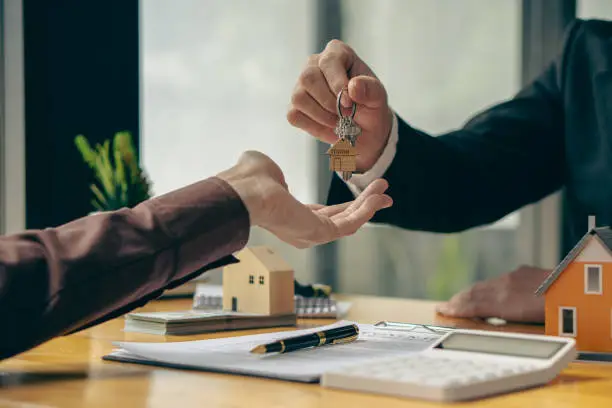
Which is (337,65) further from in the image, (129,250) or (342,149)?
(129,250)

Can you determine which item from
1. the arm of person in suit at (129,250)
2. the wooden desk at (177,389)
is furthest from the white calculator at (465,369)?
the arm of person in suit at (129,250)

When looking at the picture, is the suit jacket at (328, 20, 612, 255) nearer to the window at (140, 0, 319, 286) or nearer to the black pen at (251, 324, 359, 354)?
the black pen at (251, 324, 359, 354)

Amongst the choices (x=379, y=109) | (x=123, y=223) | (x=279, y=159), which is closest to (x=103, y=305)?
(x=123, y=223)

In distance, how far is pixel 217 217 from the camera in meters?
0.90

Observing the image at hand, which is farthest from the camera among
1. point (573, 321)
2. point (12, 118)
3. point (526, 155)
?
point (12, 118)

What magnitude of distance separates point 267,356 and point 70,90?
1.61 meters

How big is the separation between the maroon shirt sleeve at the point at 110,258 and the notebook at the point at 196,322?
280mm

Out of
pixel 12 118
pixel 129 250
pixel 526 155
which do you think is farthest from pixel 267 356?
pixel 12 118

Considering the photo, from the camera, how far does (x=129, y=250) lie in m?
0.86

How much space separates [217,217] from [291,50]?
352 centimetres

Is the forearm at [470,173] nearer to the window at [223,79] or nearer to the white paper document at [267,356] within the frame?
the white paper document at [267,356]

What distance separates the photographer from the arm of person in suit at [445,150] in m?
1.40

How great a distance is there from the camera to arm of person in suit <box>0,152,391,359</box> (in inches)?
32.3

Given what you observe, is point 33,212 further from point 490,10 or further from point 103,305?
point 490,10
